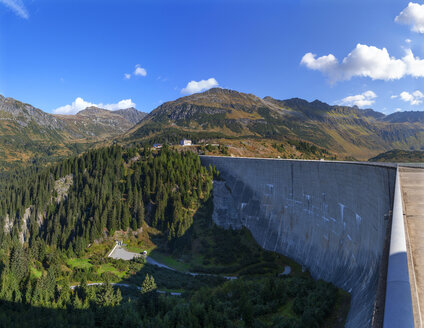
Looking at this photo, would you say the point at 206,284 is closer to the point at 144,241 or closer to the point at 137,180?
the point at 144,241

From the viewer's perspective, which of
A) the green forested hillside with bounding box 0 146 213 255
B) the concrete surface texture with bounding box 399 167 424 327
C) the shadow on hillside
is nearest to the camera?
the concrete surface texture with bounding box 399 167 424 327

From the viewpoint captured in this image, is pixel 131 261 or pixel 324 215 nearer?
pixel 324 215

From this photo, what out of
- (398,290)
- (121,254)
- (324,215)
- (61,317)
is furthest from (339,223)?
(121,254)

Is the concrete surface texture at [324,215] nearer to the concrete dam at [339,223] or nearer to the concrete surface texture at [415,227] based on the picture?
the concrete dam at [339,223]

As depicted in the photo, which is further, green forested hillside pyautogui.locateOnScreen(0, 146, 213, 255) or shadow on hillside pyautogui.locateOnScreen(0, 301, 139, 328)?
green forested hillside pyautogui.locateOnScreen(0, 146, 213, 255)

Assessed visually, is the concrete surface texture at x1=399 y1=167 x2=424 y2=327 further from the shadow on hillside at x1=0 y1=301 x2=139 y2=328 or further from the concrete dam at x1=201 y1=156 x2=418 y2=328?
the shadow on hillside at x1=0 y1=301 x2=139 y2=328

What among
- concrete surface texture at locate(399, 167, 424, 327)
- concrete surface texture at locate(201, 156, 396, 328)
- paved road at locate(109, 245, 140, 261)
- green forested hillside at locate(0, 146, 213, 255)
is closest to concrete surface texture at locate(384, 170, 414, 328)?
concrete surface texture at locate(399, 167, 424, 327)

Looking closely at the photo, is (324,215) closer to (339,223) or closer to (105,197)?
(339,223)
